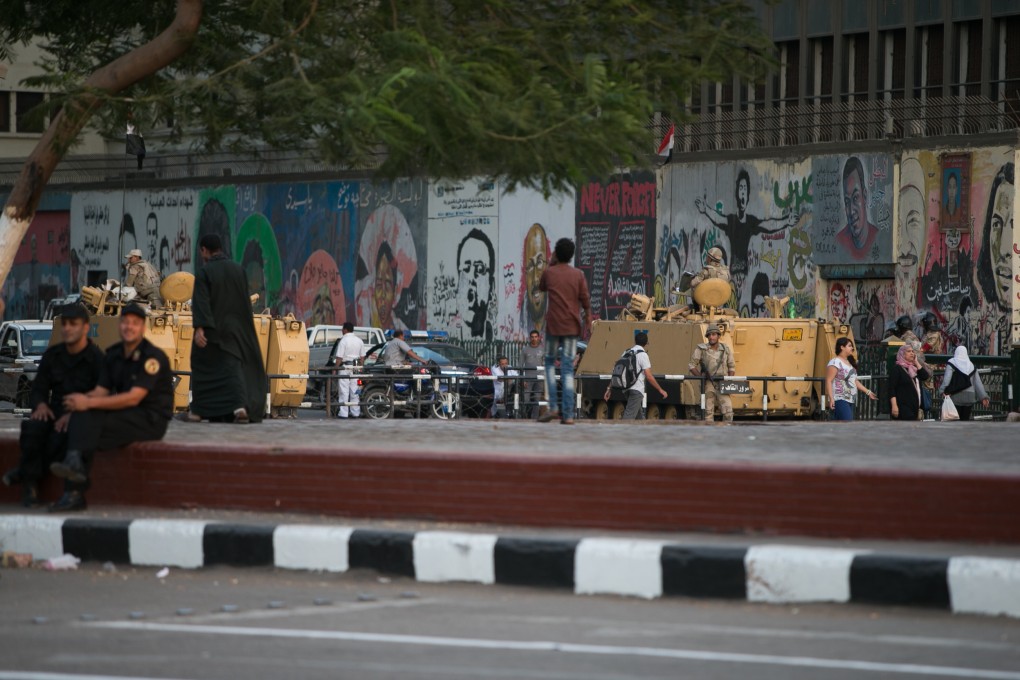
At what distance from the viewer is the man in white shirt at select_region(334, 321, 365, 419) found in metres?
29.2

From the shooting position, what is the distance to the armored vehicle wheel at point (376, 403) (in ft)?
93.1

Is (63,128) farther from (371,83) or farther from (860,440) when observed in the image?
(860,440)

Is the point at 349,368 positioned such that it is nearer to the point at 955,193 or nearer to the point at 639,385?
the point at 639,385

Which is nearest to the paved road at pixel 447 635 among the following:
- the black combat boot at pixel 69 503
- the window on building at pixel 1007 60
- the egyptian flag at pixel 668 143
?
the black combat boot at pixel 69 503

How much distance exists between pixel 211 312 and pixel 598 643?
23.5ft

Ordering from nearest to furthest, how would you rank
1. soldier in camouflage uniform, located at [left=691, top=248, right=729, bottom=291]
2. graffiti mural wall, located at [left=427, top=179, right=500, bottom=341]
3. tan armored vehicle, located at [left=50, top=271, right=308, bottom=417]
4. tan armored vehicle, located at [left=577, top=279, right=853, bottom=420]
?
tan armored vehicle, located at [left=577, top=279, right=853, bottom=420] → tan armored vehicle, located at [left=50, top=271, right=308, bottom=417] → soldier in camouflage uniform, located at [left=691, top=248, right=729, bottom=291] → graffiti mural wall, located at [left=427, top=179, right=500, bottom=341]

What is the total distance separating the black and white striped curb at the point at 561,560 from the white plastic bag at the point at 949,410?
655 inches

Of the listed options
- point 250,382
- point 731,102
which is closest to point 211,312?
point 250,382

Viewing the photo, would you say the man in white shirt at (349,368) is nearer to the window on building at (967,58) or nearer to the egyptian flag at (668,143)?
the egyptian flag at (668,143)

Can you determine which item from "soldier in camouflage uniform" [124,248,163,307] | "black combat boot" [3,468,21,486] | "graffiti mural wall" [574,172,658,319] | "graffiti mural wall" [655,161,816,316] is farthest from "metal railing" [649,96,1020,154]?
"black combat boot" [3,468,21,486]

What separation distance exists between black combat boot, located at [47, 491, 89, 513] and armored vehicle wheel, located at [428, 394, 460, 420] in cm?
1582

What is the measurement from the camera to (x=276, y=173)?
52.7m

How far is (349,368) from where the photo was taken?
28.6 m

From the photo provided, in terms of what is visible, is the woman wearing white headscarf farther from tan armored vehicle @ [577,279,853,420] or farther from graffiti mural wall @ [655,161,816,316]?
graffiti mural wall @ [655,161,816,316]
